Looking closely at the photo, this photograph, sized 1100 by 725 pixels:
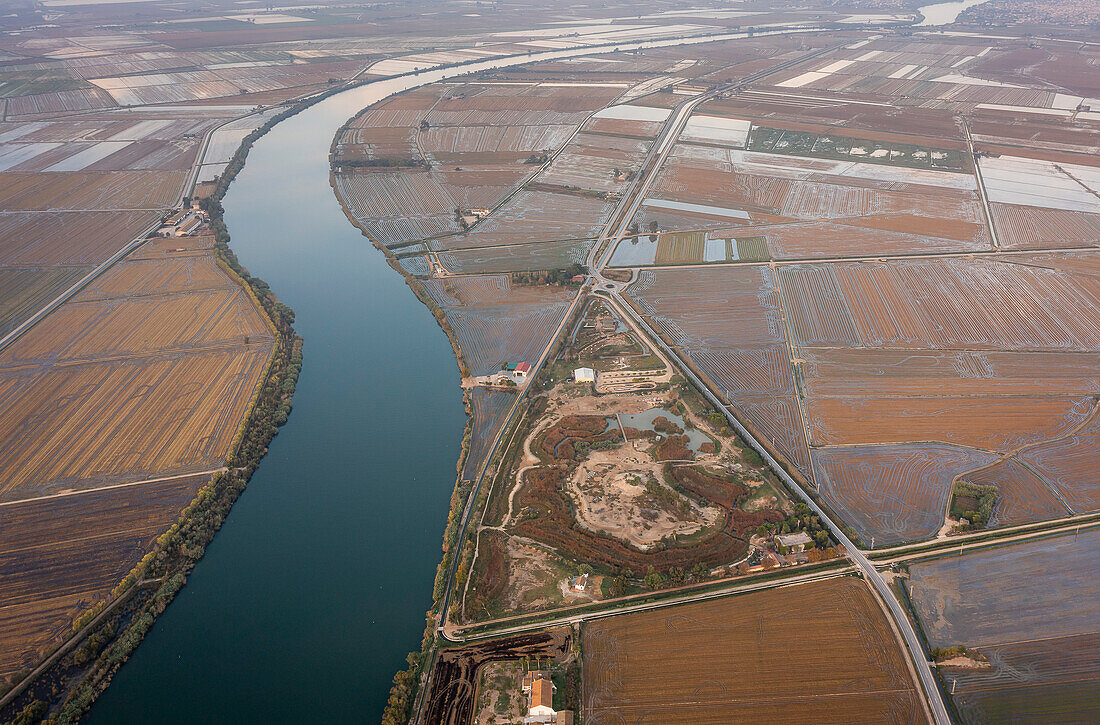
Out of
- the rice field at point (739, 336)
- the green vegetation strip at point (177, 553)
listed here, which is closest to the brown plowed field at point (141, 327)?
the green vegetation strip at point (177, 553)

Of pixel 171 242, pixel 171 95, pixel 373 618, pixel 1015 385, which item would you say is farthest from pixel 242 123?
pixel 1015 385

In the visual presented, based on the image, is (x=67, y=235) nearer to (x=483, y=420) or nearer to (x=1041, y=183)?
(x=483, y=420)

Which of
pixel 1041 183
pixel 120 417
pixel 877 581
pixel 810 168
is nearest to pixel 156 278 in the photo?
pixel 120 417

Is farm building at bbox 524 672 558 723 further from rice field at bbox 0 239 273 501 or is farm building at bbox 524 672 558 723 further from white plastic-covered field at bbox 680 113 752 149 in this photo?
white plastic-covered field at bbox 680 113 752 149

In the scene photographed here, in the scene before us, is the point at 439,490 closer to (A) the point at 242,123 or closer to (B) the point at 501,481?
(B) the point at 501,481

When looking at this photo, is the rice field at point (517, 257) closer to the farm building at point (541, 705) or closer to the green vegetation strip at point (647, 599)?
the green vegetation strip at point (647, 599)

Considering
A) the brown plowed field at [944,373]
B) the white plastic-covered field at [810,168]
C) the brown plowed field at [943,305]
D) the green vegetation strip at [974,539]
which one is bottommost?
the green vegetation strip at [974,539]
